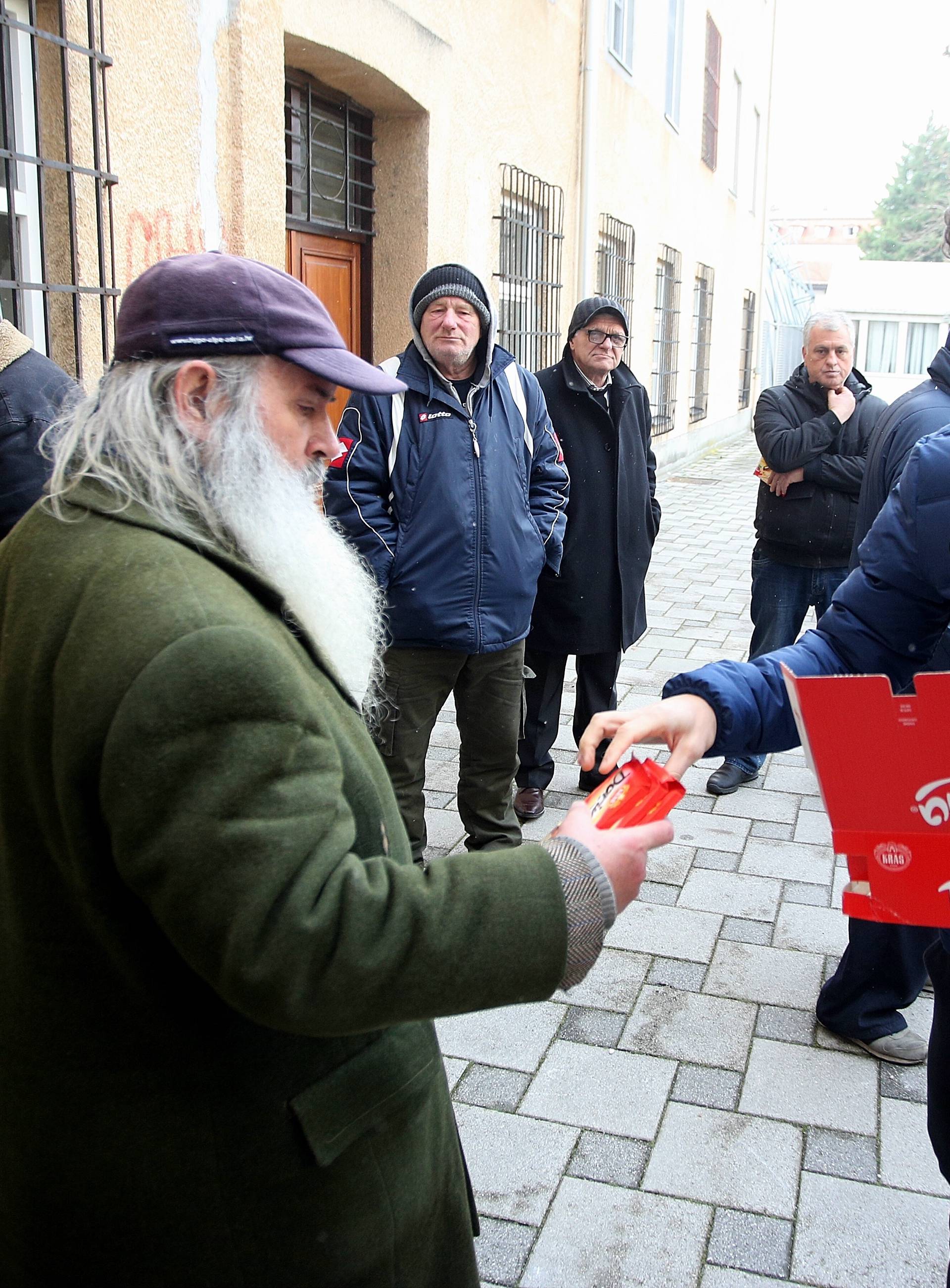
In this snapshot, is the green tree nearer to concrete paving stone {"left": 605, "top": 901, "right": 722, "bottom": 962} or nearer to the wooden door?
the wooden door

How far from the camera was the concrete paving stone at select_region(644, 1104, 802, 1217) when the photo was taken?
246 centimetres

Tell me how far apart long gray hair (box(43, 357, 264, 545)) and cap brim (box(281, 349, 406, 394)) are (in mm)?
47

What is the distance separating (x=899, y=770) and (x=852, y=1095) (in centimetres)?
168

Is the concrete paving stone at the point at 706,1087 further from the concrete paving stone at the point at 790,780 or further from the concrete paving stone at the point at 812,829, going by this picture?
the concrete paving stone at the point at 790,780

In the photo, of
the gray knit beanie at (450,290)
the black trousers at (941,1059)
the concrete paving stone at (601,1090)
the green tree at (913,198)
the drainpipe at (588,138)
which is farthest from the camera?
the green tree at (913,198)

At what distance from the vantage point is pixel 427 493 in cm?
359

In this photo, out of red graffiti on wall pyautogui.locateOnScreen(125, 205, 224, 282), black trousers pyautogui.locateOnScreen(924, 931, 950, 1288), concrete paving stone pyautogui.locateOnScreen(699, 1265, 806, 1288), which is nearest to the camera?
black trousers pyautogui.locateOnScreen(924, 931, 950, 1288)

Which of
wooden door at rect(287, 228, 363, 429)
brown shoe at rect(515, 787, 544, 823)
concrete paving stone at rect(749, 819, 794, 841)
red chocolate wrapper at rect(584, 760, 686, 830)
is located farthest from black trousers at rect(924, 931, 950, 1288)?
wooden door at rect(287, 228, 363, 429)

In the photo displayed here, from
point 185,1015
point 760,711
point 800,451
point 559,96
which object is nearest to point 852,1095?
point 760,711

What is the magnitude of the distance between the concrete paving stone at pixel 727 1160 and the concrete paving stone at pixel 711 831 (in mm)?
1580

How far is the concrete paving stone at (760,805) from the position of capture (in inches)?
179

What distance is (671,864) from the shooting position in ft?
13.5

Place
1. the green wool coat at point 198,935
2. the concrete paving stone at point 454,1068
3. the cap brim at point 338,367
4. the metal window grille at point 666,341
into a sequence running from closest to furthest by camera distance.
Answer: the green wool coat at point 198,935 < the cap brim at point 338,367 < the concrete paving stone at point 454,1068 < the metal window grille at point 666,341

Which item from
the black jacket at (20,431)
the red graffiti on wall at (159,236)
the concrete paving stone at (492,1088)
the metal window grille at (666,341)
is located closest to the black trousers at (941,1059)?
the concrete paving stone at (492,1088)
